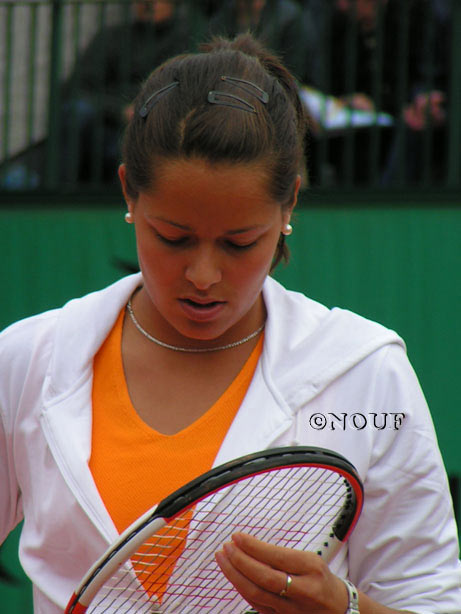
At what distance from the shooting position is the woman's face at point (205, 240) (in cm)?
201

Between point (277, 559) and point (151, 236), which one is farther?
point (151, 236)

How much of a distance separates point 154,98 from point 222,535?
98 centimetres

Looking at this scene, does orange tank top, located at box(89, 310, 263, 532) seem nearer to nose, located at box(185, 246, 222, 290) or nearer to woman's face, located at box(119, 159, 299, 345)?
woman's face, located at box(119, 159, 299, 345)

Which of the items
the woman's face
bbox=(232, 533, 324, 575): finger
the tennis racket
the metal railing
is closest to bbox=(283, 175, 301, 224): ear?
the woman's face

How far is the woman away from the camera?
203cm

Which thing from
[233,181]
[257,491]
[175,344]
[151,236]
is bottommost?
[257,491]

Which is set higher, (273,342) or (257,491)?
(273,342)

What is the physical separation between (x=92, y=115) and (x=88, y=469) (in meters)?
3.87

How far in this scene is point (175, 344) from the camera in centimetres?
232

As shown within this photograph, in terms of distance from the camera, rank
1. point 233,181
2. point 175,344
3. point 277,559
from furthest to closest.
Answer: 1. point 175,344
2. point 233,181
3. point 277,559

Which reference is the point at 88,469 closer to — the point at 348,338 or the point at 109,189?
the point at 348,338

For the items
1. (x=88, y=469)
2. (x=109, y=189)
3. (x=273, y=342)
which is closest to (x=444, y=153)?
(x=109, y=189)

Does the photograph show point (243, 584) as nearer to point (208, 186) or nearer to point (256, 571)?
point (256, 571)

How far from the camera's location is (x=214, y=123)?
2.06 meters
